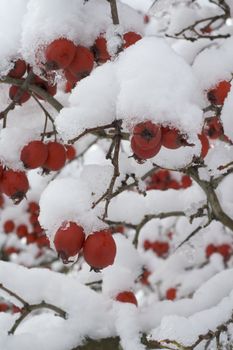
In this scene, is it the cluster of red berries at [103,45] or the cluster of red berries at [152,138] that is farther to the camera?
the cluster of red berries at [103,45]

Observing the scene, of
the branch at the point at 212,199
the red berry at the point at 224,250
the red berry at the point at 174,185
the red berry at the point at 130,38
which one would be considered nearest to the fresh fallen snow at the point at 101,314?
the branch at the point at 212,199

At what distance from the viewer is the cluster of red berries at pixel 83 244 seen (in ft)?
5.01

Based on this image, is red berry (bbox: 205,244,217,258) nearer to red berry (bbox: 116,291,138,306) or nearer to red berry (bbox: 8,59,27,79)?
red berry (bbox: 116,291,138,306)

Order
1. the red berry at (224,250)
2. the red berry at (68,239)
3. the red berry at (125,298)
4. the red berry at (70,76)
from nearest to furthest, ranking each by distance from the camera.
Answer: the red berry at (68,239) < the red berry at (70,76) < the red berry at (125,298) < the red berry at (224,250)

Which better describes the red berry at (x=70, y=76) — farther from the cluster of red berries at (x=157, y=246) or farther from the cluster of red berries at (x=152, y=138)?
the cluster of red berries at (x=157, y=246)

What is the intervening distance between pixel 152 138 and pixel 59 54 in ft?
1.81

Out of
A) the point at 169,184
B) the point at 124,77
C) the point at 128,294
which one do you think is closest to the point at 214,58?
the point at 124,77

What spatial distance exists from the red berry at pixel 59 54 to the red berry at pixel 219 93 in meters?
0.54

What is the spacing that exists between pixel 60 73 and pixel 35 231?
366 cm

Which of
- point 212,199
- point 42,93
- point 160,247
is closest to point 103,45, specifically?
point 42,93

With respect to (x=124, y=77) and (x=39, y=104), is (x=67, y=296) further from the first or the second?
(x=124, y=77)

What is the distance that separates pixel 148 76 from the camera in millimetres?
1370

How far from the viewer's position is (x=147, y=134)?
1.34 m

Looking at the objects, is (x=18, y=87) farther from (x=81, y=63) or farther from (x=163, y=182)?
(x=163, y=182)
